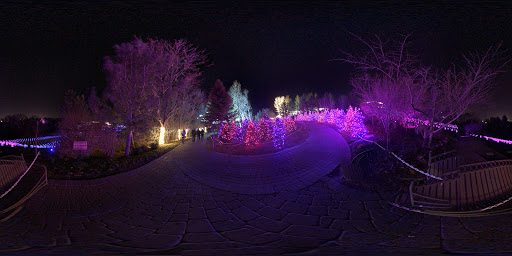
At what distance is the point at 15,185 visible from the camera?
21.3 ft

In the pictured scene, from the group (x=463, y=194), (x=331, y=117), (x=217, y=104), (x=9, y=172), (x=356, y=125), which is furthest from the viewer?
(x=331, y=117)

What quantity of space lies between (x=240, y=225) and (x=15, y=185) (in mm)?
7334

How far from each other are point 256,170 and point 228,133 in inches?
292

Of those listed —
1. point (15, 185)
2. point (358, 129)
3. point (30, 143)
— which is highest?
point (358, 129)

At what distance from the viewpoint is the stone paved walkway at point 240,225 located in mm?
3051

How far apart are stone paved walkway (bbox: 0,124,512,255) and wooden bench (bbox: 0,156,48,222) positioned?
302 mm

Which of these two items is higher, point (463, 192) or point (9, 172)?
point (463, 192)

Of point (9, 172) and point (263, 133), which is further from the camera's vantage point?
point (263, 133)

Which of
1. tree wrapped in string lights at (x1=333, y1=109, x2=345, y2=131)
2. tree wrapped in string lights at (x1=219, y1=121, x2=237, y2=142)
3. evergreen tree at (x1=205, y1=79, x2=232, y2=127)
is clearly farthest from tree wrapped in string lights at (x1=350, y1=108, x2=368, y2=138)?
evergreen tree at (x1=205, y1=79, x2=232, y2=127)

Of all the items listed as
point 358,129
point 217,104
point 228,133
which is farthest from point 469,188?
point 217,104

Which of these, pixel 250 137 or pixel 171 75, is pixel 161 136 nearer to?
pixel 171 75

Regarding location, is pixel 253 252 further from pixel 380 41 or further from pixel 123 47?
pixel 123 47

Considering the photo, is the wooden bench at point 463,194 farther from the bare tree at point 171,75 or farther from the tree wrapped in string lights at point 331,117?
the tree wrapped in string lights at point 331,117

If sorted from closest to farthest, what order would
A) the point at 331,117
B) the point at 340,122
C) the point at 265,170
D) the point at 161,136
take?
the point at 265,170, the point at 161,136, the point at 340,122, the point at 331,117
